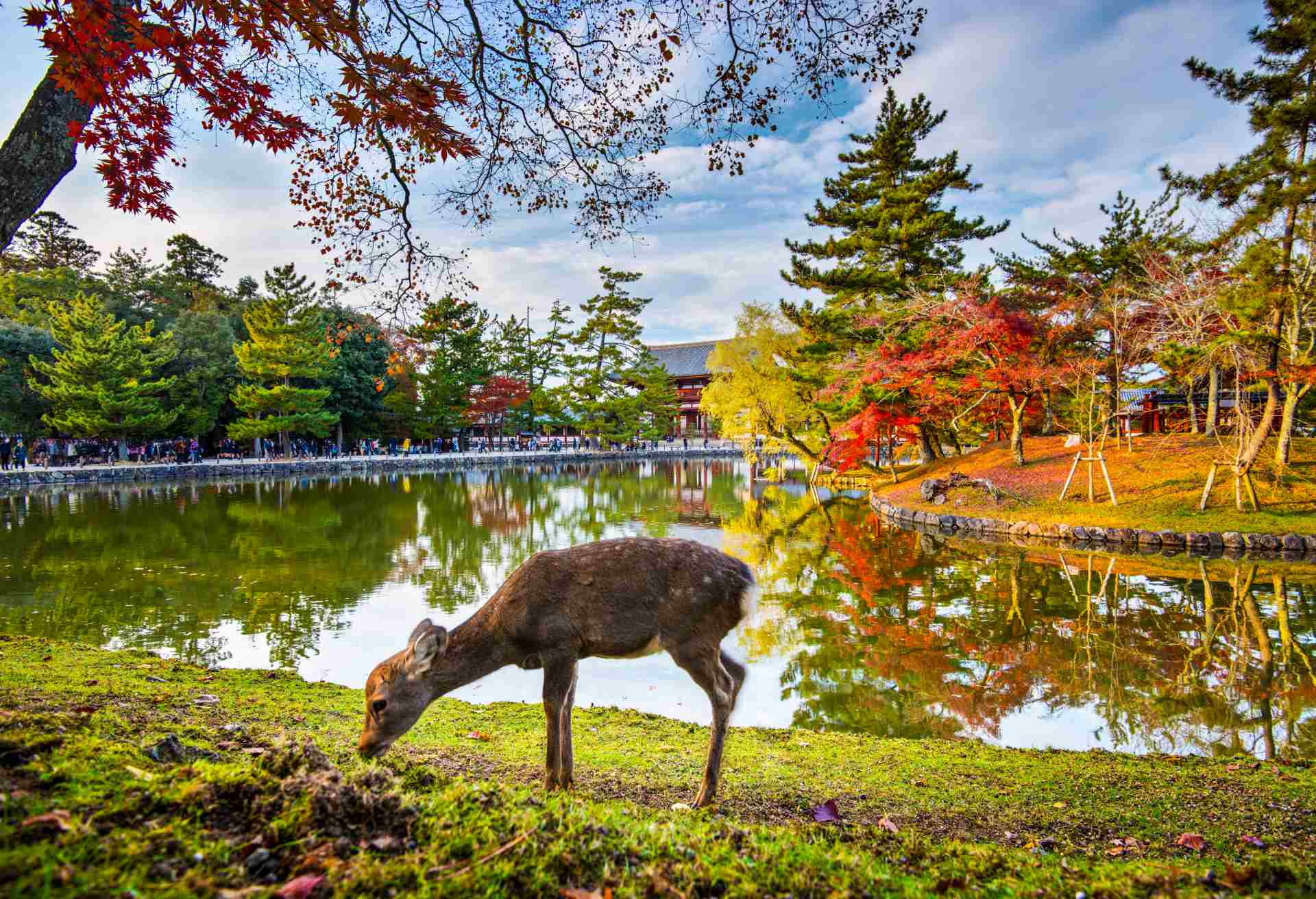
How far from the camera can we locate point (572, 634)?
383 cm

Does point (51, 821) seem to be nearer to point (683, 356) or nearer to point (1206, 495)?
point (1206, 495)

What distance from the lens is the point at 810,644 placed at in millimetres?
8781

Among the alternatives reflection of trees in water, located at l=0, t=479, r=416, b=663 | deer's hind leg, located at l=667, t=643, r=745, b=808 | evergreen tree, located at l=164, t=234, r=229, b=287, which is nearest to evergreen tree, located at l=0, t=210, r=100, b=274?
evergreen tree, located at l=164, t=234, r=229, b=287

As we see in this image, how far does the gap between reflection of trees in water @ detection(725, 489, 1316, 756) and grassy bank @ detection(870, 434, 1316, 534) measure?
9.24 ft

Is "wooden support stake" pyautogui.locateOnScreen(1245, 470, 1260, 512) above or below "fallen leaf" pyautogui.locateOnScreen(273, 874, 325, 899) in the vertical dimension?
below

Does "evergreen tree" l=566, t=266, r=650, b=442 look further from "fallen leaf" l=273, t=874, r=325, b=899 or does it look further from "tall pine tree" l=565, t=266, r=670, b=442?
"fallen leaf" l=273, t=874, r=325, b=899

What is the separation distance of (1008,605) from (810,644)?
13.5ft

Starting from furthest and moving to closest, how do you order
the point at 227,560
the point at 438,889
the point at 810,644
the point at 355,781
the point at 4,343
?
the point at 4,343 → the point at 227,560 → the point at 810,644 → the point at 355,781 → the point at 438,889

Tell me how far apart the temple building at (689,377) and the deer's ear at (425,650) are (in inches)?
2517

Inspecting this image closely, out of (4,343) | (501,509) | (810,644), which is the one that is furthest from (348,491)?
(810,644)

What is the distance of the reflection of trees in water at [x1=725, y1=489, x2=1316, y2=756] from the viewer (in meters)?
6.36

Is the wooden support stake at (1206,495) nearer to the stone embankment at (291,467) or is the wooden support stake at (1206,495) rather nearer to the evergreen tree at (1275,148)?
the evergreen tree at (1275,148)

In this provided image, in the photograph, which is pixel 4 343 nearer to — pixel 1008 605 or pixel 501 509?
pixel 501 509

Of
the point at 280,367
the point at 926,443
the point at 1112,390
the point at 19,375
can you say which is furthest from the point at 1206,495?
the point at 19,375
